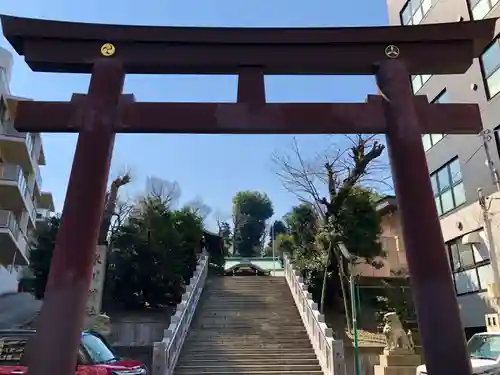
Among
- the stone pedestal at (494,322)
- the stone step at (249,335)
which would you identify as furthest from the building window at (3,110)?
the stone pedestal at (494,322)

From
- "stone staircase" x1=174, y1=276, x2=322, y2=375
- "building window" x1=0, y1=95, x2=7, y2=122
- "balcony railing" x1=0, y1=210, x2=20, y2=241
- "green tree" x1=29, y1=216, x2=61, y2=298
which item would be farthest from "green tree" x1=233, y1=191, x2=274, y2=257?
"building window" x1=0, y1=95, x2=7, y2=122

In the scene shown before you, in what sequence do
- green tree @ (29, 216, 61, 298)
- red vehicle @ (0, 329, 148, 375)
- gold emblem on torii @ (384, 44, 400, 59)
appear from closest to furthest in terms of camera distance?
gold emblem on torii @ (384, 44, 400, 59) < red vehicle @ (0, 329, 148, 375) < green tree @ (29, 216, 61, 298)

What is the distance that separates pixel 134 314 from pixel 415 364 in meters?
12.0

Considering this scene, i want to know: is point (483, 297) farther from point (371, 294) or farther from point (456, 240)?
point (371, 294)

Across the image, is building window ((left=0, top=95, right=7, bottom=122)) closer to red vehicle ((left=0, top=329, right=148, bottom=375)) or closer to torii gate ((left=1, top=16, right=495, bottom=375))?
red vehicle ((left=0, top=329, right=148, bottom=375))

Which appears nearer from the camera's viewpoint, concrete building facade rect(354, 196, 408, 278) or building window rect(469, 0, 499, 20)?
building window rect(469, 0, 499, 20)

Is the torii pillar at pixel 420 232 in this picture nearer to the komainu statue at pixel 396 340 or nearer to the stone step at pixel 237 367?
the komainu statue at pixel 396 340

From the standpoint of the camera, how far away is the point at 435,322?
540cm

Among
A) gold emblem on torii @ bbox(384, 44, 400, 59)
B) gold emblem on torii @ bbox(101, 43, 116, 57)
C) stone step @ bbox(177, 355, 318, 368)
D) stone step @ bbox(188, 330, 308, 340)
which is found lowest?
stone step @ bbox(177, 355, 318, 368)

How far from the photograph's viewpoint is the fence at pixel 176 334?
13295 millimetres

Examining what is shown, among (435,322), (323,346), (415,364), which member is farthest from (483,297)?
(435,322)

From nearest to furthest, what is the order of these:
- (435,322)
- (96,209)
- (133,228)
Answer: (435,322)
(96,209)
(133,228)

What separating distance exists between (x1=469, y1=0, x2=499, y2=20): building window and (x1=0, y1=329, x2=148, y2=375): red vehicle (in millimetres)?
14370

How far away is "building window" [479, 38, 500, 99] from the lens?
48.0 ft
